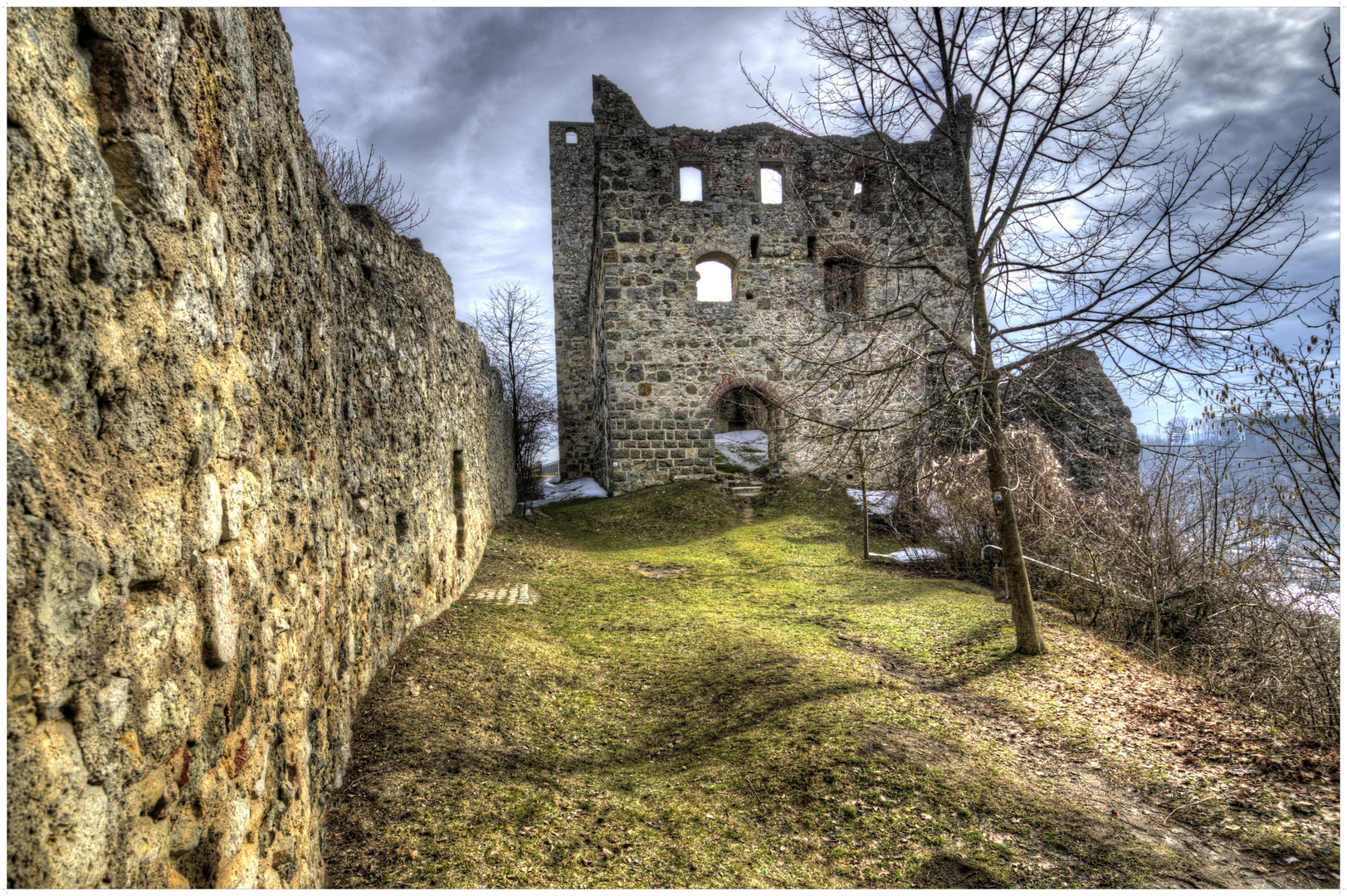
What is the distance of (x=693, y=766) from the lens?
12.1 feet

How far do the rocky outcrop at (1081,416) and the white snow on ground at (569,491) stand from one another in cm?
916

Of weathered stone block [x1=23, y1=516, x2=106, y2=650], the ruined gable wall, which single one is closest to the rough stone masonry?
the ruined gable wall

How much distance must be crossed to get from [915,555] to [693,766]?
7214 millimetres

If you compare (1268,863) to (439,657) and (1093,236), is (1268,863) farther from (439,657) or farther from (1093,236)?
(439,657)

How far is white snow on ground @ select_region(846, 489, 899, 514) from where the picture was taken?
12.1 m

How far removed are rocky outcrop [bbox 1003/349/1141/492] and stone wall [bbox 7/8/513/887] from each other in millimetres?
4696

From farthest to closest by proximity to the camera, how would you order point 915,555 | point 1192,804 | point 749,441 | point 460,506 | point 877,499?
point 749,441 → point 877,499 → point 915,555 → point 460,506 → point 1192,804

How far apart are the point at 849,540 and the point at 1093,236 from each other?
7.09 metres

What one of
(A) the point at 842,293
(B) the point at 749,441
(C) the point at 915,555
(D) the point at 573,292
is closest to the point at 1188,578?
(C) the point at 915,555

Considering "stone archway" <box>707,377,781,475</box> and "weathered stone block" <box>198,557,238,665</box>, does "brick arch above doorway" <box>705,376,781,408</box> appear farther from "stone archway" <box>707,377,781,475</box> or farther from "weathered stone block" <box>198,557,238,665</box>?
"weathered stone block" <box>198,557,238,665</box>

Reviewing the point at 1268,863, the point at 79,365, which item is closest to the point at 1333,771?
the point at 1268,863

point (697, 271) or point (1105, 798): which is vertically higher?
point (697, 271)

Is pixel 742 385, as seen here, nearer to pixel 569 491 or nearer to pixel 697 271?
pixel 697 271

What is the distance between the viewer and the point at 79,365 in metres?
1.32
